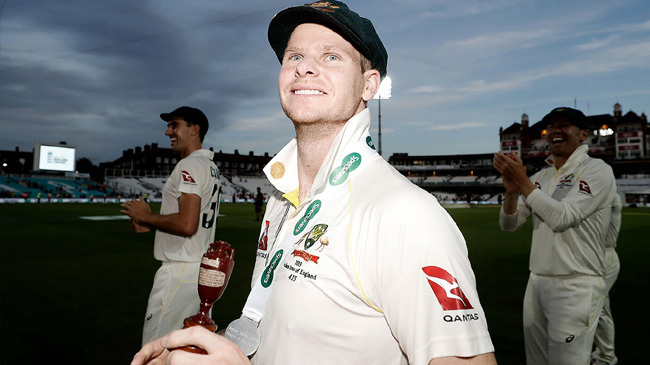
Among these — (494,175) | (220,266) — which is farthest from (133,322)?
(494,175)

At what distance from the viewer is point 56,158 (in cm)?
5231

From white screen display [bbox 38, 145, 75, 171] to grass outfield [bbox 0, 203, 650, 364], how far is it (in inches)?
1769

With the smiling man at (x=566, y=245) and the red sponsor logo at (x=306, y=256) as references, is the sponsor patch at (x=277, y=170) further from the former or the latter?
the smiling man at (x=566, y=245)

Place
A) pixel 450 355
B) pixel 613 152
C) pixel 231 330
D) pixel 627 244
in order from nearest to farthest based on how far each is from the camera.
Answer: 1. pixel 450 355
2. pixel 231 330
3. pixel 627 244
4. pixel 613 152

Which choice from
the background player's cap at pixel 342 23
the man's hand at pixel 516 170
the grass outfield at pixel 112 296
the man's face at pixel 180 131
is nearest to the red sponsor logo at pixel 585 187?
the man's hand at pixel 516 170

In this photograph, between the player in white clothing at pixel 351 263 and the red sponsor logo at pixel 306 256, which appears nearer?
the player in white clothing at pixel 351 263

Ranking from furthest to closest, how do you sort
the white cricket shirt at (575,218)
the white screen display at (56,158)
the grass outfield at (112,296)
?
1. the white screen display at (56,158)
2. the grass outfield at (112,296)
3. the white cricket shirt at (575,218)

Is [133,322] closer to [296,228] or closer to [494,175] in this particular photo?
[296,228]

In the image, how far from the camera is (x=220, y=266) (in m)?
1.52

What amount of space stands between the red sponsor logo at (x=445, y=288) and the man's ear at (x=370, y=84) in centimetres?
98

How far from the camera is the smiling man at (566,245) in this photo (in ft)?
11.6

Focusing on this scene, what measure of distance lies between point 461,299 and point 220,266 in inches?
34.4

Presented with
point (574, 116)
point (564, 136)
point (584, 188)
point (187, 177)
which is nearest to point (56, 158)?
point (187, 177)

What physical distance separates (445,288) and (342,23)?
43.9 inches
